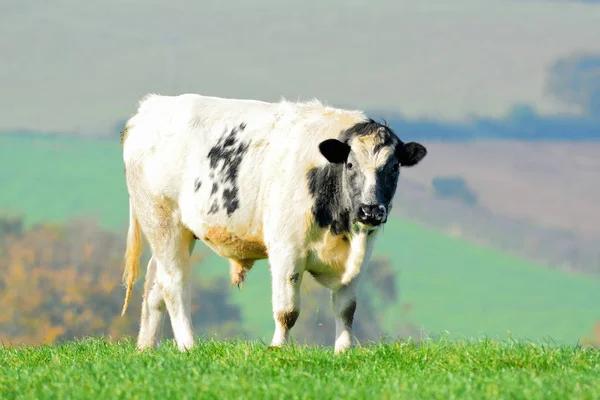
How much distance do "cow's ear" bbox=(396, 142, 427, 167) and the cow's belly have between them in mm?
1955

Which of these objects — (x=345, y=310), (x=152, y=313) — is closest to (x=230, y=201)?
(x=345, y=310)

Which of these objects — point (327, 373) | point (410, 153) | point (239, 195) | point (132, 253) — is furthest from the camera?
point (132, 253)

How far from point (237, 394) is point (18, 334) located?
3485 centimetres

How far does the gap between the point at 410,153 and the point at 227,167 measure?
2.30 metres

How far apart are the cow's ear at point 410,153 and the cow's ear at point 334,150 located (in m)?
0.62

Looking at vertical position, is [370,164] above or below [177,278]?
above

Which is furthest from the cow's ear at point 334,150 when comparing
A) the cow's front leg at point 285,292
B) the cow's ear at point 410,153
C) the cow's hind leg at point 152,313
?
the cow's hind leg at point 152,313

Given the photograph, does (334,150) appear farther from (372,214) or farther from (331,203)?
(372,214)

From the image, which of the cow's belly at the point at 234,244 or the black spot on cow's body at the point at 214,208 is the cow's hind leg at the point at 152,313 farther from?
the black spot on cow's body at the point at 214,208

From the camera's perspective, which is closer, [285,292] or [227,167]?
[285,292]

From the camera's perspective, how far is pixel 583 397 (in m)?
8.23

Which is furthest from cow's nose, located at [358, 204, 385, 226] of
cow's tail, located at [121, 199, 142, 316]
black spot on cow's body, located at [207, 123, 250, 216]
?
cow's tail, located at [121, 199, 142, 316]

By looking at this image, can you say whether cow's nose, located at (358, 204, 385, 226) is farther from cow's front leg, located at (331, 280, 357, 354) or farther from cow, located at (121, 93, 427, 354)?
cow's front leg, located at (331, 280, 357, 354)

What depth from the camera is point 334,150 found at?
11.7 meters
